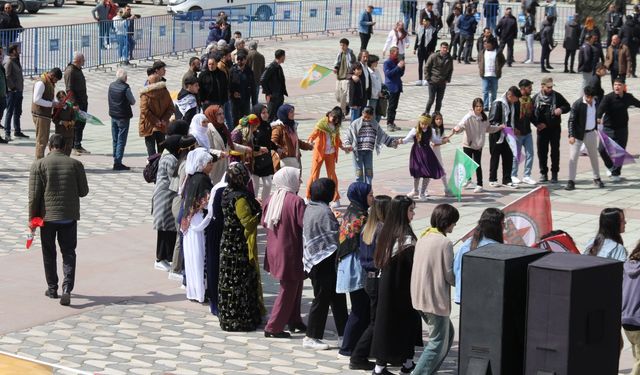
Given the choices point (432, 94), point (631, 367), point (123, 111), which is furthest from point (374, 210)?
point (432, 94)

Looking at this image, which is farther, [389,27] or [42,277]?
[389,27]

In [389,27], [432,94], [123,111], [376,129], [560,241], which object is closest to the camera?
[560,241]

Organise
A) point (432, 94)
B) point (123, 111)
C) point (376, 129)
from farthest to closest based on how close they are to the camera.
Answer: point (432, 94)
point (123, 111)
point (376, 129)

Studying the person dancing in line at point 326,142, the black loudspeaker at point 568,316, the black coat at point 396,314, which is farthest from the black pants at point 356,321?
the person dancing in line at point 326,142

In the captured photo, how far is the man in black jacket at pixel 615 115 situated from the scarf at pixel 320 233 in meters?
9.11

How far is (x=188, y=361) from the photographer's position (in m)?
10.6

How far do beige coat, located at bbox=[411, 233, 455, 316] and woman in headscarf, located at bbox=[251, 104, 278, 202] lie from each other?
592cm

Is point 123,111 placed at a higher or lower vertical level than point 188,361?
higher

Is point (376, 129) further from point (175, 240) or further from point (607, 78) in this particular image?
point (607, 78)

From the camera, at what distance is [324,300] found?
1089cm

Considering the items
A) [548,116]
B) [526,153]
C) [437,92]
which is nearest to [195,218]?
[526,153]

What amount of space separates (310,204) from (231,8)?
27.2 m

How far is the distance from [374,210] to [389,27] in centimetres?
3044

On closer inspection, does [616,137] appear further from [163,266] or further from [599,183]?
[163,266]
